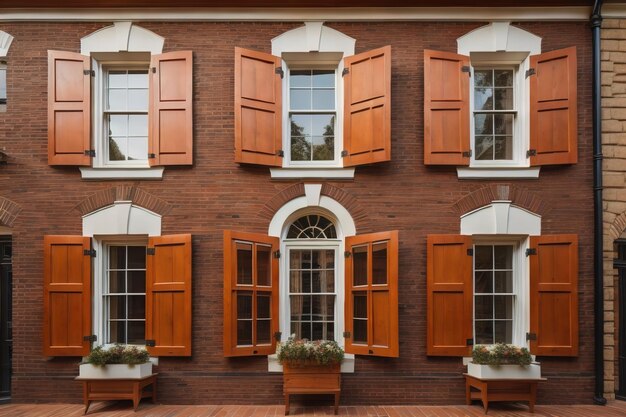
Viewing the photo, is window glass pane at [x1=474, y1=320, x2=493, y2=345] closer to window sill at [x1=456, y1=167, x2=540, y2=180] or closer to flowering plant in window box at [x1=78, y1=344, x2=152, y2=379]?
window sill at [x1=456, y1=167, x2=540, y2=180]

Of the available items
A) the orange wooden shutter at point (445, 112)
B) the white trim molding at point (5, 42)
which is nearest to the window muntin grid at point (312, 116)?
the orange wooden shutter at point (445, 112)

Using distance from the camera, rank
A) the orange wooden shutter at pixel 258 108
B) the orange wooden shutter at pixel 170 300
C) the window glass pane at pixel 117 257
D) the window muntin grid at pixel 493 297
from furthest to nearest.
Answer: the window glass pane at pixel 117 257 → the window muntin grid at pixel 493 297 → the orange wooden shutter at pixel 258 108 → the orange wooden shutter at pixel 170 300

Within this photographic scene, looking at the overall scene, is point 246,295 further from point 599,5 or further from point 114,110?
point 599,5

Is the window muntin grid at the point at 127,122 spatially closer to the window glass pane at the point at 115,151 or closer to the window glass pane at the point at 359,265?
the window glass pane at the point at 115,151

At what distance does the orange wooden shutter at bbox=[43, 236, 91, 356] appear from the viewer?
6996 millimetres

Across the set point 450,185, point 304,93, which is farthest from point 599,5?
point 304,93

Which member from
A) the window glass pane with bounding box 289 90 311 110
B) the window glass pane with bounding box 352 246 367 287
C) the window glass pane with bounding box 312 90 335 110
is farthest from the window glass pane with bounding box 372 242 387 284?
the window glass pane with bounding box 289 90 311 110

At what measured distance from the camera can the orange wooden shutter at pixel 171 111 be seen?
714cm

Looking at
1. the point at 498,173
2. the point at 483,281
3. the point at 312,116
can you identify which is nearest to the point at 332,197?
the point at 312,116

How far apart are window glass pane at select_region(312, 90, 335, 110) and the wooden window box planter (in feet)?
13.6

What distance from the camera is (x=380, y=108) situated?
704 centimetres

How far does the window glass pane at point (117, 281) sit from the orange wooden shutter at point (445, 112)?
5320mm

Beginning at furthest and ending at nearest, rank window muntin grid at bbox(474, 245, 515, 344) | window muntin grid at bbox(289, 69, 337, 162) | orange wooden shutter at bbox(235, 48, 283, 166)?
window muntin grid at bbox(289, 69, 337, 162) → window muntin grid at bbox(474, 245, 515, 344) → orange wooden shutter at bbox(235, 48, 283, 166)

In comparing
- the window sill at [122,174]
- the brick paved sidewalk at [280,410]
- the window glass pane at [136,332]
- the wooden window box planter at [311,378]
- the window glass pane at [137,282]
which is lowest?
the brick paved sidewalk at [280,410]
